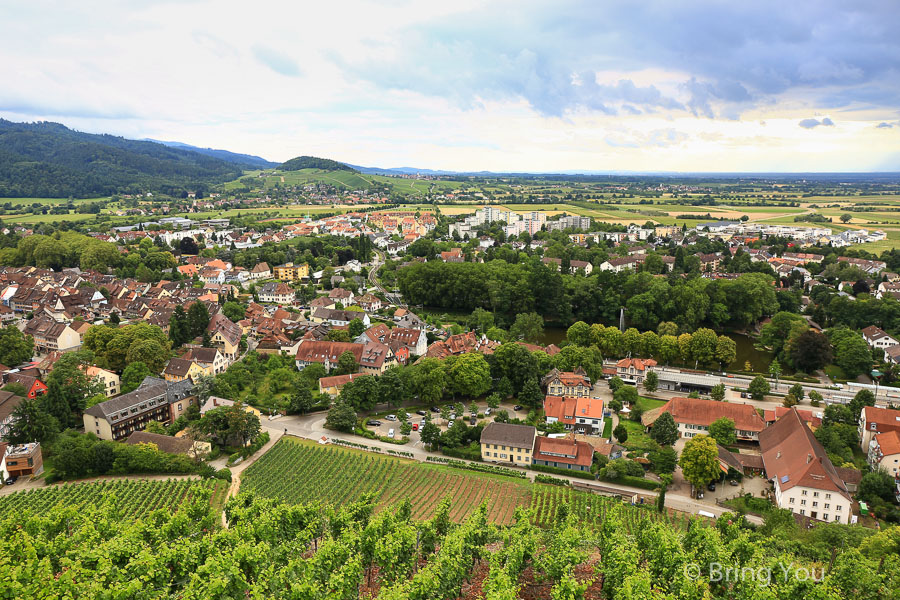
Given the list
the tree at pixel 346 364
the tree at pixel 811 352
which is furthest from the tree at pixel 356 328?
the tree at pixel 811 352

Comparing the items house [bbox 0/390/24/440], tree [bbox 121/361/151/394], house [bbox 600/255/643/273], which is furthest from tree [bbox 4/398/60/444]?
house [bbox 600/255/643/273]

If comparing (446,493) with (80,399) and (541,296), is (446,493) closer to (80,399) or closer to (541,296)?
(80,399)

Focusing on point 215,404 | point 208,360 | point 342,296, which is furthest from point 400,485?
point 342,296

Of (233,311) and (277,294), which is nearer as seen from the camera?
(233,311)

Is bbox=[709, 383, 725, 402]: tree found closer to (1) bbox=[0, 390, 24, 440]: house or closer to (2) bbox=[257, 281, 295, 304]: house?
(1) bbox=[0, 390, 24, 440]: house

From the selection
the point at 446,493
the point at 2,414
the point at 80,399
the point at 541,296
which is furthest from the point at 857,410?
the point at 2,414

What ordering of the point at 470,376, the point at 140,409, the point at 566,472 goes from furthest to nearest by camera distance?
the point at 470,376 → the point at 140,409 → the point at 566,472

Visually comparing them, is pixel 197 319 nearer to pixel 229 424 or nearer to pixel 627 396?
pixel 229 424
